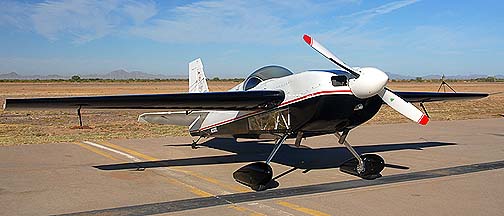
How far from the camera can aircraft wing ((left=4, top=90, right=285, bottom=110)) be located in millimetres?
8219

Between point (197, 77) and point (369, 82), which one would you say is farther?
point (197, 77)

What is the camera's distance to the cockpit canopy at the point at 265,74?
970 centimetres

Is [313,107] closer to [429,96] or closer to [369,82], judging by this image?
[369,82]

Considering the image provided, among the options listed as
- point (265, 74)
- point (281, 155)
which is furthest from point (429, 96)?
point (265, 74)

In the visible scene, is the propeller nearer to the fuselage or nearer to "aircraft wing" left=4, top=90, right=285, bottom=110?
the fuselage

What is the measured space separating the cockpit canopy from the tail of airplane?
10.8 feet

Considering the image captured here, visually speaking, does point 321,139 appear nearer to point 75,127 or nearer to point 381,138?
point 381,138

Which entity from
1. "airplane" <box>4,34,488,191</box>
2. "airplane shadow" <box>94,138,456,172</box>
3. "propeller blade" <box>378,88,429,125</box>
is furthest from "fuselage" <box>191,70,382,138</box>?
"airplane shadow" <box>94,138,456,172</box>

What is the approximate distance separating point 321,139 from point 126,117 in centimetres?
1241

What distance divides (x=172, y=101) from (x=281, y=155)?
448cm

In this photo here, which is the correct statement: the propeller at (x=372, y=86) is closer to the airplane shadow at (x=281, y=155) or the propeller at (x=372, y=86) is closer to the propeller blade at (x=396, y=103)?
the propeller blade at (x=396, y=103)

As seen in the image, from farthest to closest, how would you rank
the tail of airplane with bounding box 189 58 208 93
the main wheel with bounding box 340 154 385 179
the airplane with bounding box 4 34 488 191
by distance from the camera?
the tail of airplane with bounding box 189 58 208 93 < the main wheel with bounding box 340 154 385 179 < the airplane with bounding box 4 34 488 191

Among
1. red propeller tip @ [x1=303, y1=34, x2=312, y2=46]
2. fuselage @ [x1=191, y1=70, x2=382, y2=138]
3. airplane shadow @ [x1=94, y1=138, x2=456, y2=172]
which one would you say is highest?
red propeller tip @ [x1=303, y1=34, x2=312, y2=46]

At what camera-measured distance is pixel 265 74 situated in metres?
9.83
